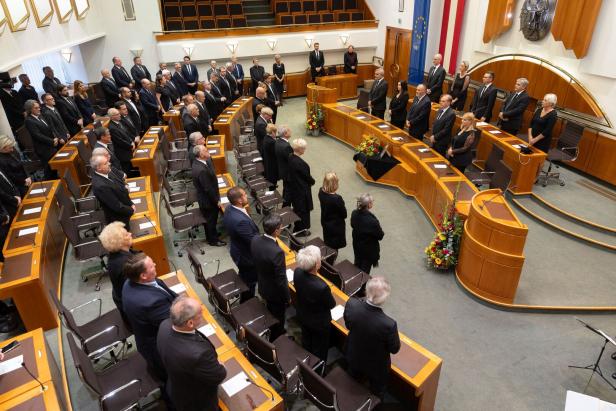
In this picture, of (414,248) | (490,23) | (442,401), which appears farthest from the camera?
(490,23)

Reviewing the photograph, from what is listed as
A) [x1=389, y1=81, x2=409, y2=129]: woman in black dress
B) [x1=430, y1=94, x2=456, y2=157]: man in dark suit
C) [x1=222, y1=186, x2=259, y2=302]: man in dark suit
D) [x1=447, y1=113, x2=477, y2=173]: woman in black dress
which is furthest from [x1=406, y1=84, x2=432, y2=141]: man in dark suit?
[x1=222, y1=186, x2=259, y2=302]: man in dark suit

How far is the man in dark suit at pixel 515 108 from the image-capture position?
25.9 feet

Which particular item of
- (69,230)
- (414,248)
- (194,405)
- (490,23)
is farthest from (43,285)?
(490,23)

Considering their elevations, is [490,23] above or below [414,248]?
above

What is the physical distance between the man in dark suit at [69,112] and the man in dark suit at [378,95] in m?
7.00

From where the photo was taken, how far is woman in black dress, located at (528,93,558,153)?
7.23 meters

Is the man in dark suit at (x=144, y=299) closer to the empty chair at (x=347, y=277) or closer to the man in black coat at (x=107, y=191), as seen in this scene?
the empty chair at (x=347, y=277)

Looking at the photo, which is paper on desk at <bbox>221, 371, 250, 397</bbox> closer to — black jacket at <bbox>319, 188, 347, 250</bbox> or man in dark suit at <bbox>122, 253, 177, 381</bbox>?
man in dark suit at <bbox>122, 253, 177, 381</bbox>

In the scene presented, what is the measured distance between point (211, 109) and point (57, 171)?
4.28 m

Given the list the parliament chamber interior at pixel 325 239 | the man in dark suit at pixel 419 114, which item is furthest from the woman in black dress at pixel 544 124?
the man in dark suit at pixel 419 114

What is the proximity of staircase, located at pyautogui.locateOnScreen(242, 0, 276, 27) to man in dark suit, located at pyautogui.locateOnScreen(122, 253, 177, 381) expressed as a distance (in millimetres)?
14712

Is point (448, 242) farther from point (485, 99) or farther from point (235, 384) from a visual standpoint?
point (485, 99)

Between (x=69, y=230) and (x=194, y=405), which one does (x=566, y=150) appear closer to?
(x=194, y=405)

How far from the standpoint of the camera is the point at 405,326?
194 inches
